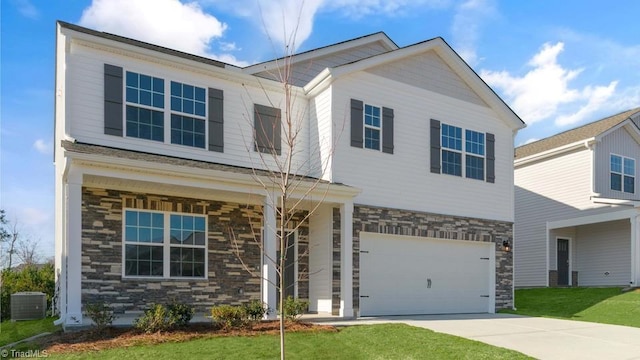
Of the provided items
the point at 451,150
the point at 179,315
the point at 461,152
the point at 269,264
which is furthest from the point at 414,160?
the point at 179,315

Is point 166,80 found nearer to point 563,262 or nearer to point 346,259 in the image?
point 346,259

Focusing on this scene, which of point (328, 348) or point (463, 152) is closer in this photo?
point (328, 348)

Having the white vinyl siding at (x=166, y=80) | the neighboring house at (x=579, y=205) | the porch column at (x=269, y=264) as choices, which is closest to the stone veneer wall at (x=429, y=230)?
the porch column at (x=269, y=264)

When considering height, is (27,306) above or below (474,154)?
below

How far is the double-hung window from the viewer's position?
1562cm

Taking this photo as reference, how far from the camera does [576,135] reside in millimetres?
21859

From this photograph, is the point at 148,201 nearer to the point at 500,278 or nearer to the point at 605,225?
the point at 500,278

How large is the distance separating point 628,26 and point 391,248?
783 cm

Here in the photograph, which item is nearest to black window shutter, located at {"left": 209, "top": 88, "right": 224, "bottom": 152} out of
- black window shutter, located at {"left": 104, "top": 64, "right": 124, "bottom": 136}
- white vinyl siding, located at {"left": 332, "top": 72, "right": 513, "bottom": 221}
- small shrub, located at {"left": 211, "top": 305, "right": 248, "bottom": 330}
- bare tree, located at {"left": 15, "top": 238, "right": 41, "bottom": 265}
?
black window shutter, located at {"left": 104, "top": 64, "right": 124, "bottom": 136}

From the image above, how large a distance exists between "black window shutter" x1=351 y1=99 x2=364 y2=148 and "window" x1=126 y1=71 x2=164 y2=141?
4852mm

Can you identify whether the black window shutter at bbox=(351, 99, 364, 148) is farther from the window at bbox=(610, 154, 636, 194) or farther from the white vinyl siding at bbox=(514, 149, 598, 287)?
the window at bbox=(610, 154, 636, 194)

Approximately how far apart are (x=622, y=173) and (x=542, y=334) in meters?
13.7

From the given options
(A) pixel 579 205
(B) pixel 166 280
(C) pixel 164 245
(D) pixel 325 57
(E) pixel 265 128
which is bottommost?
(B) pixel 166 280

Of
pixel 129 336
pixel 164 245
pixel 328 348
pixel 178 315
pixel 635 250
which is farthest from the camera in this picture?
pixel 635 250
